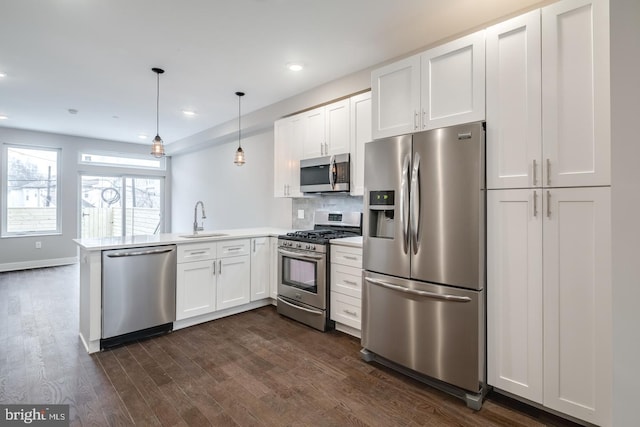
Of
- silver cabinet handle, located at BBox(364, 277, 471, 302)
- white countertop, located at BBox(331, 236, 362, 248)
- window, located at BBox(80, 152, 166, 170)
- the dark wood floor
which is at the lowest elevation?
the dark wood floor

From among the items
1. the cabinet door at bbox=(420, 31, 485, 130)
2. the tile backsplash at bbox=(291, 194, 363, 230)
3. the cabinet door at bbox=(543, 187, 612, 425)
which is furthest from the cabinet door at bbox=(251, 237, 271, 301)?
the cabinet door at bbox=(543, 187, 612, 425)

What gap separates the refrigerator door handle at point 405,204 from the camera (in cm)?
227

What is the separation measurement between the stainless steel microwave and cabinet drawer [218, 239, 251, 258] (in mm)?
942

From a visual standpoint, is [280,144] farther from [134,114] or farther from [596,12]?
[596,12]

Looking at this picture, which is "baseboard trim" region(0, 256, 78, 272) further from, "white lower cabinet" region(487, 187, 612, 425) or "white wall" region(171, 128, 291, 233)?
→ "white lower cabinet" region(487, 187, 612, 425)

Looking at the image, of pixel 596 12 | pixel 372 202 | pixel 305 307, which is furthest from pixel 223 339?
pixel 596 12

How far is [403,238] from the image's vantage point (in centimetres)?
229

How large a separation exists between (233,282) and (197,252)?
57 centimetres

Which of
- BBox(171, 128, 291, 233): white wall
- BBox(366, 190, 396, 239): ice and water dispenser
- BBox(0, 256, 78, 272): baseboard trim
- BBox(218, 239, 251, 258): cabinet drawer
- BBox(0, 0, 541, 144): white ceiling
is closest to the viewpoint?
BBox(0, 0, 541, 144): white ceiling

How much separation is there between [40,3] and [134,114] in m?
2.92

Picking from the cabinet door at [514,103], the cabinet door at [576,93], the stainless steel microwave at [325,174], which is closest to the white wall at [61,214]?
the stainless steel microwave at [325,174]

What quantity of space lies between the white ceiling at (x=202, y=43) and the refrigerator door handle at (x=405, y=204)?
1180 millimetres

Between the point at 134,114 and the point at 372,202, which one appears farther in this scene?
the point at 134,114

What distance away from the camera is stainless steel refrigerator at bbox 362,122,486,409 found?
1982 millimetres
